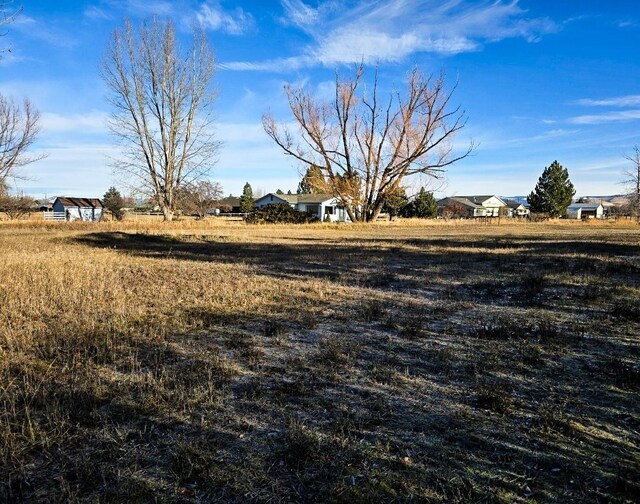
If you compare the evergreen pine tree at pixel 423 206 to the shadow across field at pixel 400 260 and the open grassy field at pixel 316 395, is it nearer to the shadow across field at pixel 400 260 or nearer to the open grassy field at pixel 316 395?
the shadow across field at pixel 400 260

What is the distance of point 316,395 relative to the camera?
12.3 feet

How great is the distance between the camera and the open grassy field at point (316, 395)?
101 inches

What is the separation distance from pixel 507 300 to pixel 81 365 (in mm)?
6951

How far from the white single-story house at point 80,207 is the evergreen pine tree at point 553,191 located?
61846 millimetres

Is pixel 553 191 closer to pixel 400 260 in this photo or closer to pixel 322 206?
pixel 322 206

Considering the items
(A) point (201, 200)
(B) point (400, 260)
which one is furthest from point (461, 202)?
(B) point (400, 260)

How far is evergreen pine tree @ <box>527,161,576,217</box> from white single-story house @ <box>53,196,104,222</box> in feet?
203

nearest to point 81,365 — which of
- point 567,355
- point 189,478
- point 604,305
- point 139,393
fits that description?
point 139,393

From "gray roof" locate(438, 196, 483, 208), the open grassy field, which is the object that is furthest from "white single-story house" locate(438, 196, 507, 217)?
the open grassy field

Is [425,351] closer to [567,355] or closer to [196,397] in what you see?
[567,355]

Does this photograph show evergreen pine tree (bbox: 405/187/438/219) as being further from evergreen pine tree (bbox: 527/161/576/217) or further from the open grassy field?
the open grassy field

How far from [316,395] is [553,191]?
2594 inches

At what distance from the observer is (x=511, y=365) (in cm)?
448

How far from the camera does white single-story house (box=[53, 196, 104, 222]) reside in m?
59.2
